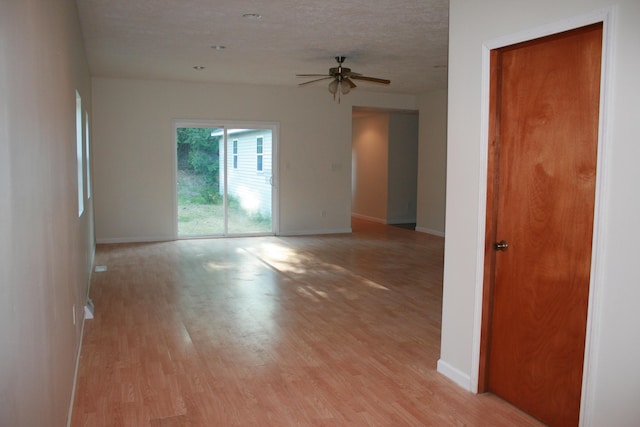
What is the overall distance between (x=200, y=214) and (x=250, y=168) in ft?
3.85

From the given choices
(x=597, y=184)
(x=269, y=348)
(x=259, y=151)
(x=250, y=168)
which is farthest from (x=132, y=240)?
(x=597, y=184)

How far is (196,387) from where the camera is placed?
3.27 m

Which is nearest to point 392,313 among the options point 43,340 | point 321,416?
point 321,416

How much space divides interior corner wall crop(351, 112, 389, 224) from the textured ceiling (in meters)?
3.34

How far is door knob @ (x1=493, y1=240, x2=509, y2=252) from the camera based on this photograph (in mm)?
3084

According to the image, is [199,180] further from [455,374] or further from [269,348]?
[455,374]

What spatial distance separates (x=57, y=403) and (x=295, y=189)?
776 cm

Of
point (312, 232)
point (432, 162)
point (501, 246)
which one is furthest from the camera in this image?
point (432, 162)

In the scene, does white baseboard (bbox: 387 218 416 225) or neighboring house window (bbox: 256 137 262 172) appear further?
white baseboard (bbox: 387 218 416 225)

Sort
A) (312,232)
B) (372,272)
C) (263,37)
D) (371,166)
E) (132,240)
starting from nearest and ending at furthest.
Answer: (263,37) < (372,272) < (132,240) < (312,232) < (371,166)

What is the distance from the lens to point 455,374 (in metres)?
3.38

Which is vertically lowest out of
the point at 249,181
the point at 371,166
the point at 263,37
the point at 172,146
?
the point at 249,181

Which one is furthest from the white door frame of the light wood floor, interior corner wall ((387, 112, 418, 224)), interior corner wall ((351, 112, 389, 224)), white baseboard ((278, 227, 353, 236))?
interior corner wall ((351, 112, 389, 224))

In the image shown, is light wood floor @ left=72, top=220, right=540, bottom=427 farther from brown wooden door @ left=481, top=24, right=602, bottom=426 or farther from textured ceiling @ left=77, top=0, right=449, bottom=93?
textured ceiling @ left=77, top=0, right=449, bottom=93
